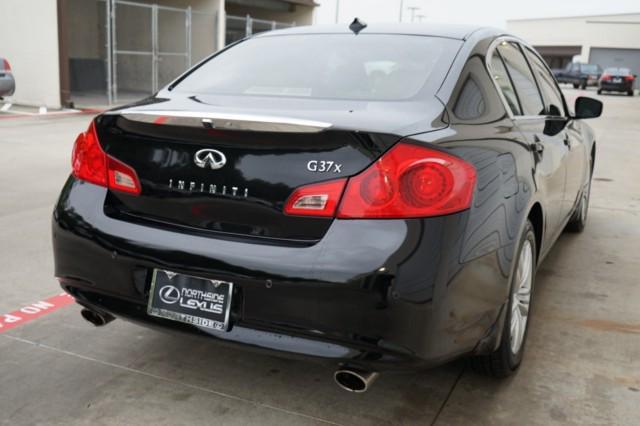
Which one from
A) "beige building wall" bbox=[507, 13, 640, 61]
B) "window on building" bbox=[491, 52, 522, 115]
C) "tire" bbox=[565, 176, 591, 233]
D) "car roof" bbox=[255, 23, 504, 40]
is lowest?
"tire" bbox=[565, 176, 591, 233]

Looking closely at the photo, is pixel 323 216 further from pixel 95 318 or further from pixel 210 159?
pixel 95 318

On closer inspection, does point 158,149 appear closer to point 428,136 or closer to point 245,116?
point 245,116

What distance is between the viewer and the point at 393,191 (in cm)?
219

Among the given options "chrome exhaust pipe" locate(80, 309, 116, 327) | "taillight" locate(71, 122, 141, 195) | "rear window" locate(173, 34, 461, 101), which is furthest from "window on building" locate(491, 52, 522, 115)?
"chrome exhaust pipe" locate(80, 309, 116, 327)

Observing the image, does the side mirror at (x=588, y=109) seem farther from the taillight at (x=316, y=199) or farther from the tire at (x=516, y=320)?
the taillight at (x=316, y=199)

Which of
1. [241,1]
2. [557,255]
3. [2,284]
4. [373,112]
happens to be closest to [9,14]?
[241,1]

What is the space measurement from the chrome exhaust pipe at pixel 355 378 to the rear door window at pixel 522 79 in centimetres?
171

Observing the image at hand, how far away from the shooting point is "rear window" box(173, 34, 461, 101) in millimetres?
2824

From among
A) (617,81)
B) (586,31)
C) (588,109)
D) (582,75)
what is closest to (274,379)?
(588,109)

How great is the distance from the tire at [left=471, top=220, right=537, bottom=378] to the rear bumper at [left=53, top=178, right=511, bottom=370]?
0.35 metres

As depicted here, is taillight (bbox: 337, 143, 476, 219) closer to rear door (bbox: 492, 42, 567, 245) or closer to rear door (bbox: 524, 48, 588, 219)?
rear door (bbox: 492, 42, 567, 245)

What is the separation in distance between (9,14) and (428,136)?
50.4 feet

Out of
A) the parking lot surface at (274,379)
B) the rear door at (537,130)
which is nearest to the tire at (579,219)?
the parking lot surface at (274,379)

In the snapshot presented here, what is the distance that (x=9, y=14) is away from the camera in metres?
15.1
